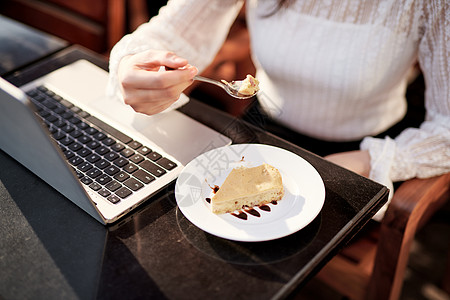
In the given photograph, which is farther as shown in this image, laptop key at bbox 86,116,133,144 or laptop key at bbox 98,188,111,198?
laptop key at bbox 86,116,133,144

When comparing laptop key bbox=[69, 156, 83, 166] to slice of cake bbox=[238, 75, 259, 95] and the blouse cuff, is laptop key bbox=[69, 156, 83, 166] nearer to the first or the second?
slice of cake bbox=[238, 75, 259, 95]

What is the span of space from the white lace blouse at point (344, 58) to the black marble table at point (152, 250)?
0.27 metres

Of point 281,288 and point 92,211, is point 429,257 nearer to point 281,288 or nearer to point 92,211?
point 281,288

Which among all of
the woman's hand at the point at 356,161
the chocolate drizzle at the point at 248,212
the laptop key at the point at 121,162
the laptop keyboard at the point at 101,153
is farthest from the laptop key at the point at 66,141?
the woman's hand at the point at 356,161

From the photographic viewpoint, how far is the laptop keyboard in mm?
688

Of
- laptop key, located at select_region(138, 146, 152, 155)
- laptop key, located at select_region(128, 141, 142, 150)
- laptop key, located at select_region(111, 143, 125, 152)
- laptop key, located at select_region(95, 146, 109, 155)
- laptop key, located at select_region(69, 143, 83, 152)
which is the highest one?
laptop key, located at select_region(138, 146, 152, 155)

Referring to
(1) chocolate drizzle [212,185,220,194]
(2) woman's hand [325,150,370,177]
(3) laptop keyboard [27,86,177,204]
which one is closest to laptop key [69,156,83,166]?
(3) laptop keyboard [27,86,177,204]

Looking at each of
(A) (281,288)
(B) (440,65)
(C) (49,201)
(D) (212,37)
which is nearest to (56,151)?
(C) (49,201)

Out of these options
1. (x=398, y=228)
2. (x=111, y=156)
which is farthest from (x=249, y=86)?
(x=398, y=228)

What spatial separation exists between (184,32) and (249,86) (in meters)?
0.30

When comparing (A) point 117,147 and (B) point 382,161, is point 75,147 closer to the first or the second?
(A) point 117,147

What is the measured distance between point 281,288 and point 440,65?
0.59 m

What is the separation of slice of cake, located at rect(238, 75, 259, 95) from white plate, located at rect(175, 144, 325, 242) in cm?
10

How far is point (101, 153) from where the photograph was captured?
75 cm
